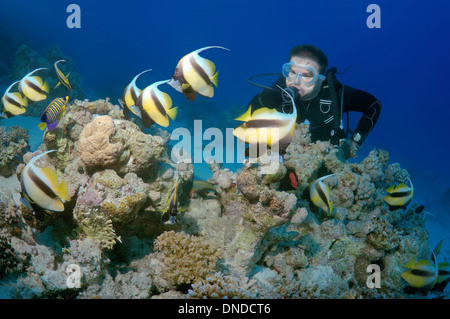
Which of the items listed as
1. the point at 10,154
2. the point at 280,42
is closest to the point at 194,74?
the point at 10,154

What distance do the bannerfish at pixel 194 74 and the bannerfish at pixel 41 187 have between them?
1207 mm

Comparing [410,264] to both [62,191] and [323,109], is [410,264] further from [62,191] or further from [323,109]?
[62,191]

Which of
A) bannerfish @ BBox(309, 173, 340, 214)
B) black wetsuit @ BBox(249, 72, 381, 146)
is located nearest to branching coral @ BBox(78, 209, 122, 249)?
bannerfish @ BBox(309, 173, 340, 214)

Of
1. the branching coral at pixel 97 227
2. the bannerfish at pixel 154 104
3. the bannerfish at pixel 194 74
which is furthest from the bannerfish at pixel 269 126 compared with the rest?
the branching coral at pixel 97 227

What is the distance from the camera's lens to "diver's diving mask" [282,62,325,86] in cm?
433

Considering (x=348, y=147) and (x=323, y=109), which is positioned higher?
(x=323, y=109)

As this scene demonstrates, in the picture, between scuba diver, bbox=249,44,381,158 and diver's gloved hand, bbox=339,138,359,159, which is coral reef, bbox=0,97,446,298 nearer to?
diver's gloved hand, bbox=339,138,359,159

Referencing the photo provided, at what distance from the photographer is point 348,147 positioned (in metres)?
4.61

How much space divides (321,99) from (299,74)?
882mm

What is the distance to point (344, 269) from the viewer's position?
3.32 meters

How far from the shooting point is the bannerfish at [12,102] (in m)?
3.30

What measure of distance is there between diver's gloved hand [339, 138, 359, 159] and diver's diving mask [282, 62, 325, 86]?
4.43ft
